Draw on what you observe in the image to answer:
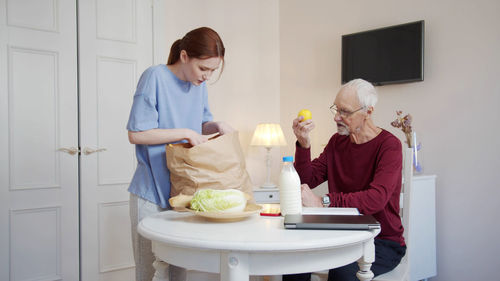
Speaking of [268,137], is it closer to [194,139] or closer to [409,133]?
[409,133]

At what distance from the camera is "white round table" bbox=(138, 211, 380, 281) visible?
1019 mm

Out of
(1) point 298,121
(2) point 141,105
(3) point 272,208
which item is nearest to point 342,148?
(1) point 298,121

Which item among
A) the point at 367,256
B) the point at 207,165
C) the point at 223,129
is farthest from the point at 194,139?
the point at 367,256

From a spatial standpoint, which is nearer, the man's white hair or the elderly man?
the elderly man

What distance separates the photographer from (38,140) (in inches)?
107

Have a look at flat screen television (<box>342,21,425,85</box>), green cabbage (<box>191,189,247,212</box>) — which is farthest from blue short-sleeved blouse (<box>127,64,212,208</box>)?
Answer: flat screen television (<box>342,21,425,85</box>)

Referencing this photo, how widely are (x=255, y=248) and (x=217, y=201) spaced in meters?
0.28

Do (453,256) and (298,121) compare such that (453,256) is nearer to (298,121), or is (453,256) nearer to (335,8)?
(298,121)

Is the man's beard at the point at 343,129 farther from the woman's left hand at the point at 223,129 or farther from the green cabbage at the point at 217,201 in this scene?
the green cabbage at the point at 217,201

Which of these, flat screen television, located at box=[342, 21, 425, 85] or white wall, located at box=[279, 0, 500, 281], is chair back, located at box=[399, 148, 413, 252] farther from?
flat screen television, located at box=[342, 21, 425, 85]

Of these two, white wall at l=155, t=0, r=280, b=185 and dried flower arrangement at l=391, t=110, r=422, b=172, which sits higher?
white wall at l=155, t=0, r=280, b=185

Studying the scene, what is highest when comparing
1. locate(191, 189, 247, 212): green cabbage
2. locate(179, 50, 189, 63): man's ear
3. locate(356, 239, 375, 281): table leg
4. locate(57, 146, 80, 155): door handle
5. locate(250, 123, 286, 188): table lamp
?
locate(179, 50, 189, 63): man's ear

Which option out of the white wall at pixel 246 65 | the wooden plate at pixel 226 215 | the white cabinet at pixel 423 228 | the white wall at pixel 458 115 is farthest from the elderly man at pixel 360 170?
the white wall at pixel 246 65

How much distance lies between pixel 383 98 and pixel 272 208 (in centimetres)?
195
